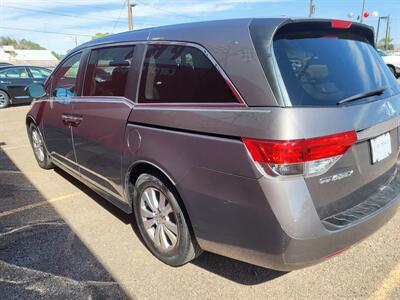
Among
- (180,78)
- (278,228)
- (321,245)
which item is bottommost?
(321,245)

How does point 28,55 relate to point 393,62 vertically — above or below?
above

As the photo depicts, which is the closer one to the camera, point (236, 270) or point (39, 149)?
point (236, 270)

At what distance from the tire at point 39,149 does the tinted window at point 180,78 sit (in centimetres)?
299

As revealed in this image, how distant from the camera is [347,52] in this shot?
2.65m

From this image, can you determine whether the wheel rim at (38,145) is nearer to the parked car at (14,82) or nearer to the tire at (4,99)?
the parked car at (14,82)

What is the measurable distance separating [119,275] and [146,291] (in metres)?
0.32

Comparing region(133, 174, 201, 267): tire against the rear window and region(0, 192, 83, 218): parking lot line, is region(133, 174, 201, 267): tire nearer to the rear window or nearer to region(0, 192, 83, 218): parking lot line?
the rear window

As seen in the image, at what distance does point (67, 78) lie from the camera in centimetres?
441

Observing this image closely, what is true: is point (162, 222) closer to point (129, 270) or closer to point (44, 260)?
point (129, 270)

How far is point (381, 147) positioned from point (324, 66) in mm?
693

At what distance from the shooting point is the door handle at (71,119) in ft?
13.0

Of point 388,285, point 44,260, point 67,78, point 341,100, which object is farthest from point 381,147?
point 67,78

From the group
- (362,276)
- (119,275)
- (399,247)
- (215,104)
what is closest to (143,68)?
(215,104)

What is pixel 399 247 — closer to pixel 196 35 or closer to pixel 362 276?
pixel 362 276
